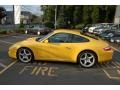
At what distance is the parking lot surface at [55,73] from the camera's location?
920cm

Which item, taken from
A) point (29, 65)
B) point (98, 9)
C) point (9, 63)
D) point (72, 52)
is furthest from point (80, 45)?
point (98, 9)

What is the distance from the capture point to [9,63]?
12.2 m

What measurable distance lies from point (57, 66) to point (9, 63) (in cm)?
194

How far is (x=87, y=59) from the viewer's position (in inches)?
462

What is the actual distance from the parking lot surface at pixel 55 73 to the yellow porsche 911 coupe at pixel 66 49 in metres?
0.28

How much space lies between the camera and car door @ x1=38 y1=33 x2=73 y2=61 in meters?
12.0

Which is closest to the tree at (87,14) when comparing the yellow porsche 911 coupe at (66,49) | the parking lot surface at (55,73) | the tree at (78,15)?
the tree at (78,15)

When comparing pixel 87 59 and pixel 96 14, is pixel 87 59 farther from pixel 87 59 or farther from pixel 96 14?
pixel 96 14

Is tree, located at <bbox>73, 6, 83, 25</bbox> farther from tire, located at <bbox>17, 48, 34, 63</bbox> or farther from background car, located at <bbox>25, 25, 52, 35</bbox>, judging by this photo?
tire, located at <bbox>17, 48, 34, 63</bbox>

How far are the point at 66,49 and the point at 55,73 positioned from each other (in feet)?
5.92

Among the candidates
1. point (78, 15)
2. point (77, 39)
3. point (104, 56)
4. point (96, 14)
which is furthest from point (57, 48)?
point (78, 15)

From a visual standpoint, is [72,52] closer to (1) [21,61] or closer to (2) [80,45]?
(2) [80,45]

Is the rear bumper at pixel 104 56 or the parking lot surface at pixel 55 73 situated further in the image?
the rear bumper at pixel 104 56

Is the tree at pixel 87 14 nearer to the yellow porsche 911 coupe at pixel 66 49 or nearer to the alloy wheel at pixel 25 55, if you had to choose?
the yellow porsche 911 coupe at pixel 66 49
